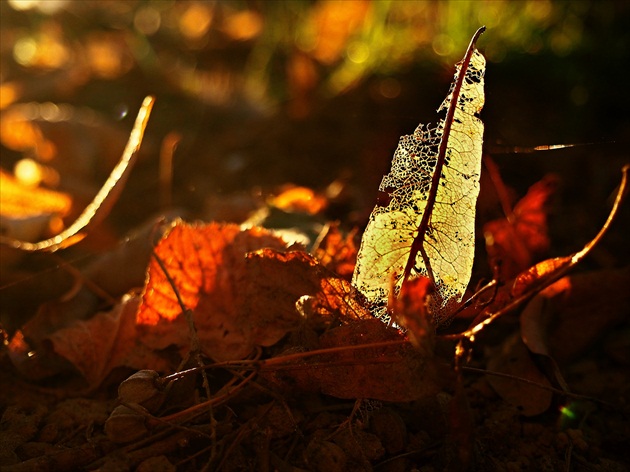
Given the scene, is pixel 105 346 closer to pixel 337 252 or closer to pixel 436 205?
pixel 337 252

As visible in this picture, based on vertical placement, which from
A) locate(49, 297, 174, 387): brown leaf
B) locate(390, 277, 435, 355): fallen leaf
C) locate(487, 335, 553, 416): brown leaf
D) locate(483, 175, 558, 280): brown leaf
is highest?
locate(390, 277, 435, 355): fallen leaf

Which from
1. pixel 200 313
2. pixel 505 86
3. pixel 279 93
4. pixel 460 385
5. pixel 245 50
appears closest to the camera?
pixel 460 385

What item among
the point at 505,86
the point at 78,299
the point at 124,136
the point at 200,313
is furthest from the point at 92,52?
the point at 200,313

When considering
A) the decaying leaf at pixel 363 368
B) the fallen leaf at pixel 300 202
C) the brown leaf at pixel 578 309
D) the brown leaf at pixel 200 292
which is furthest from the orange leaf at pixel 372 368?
the fallen leaf at pixel 300 202

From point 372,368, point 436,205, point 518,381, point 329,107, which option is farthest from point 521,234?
point 329,107

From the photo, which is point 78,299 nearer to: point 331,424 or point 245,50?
point 331,424

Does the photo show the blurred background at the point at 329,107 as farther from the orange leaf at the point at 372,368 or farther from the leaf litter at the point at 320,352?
the orange leaf at the point at 372,368

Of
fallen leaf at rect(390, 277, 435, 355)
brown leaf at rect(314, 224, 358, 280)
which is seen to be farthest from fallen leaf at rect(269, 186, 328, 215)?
fallen leaf at rect(390, 277, 435, 355)

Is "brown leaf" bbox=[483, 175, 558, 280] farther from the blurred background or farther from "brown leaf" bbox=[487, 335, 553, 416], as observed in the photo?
"brown leaf" bbox=[487, 335, 553, 416]
